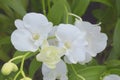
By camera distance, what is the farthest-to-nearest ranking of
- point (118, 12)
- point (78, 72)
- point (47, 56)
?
point (118, 12), point (78, 72), point (47, 56)

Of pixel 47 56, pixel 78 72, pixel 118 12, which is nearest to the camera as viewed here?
pixel 47 56

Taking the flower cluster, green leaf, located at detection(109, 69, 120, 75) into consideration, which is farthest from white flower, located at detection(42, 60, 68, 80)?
green leaf, located at detection(109, 69, 120, 75)

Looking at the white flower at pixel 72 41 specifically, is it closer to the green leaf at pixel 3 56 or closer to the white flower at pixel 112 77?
the white flower at pixel 112 77

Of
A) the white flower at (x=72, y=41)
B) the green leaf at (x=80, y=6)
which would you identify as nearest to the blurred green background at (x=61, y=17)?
the green leaf at (x=80, y=6)

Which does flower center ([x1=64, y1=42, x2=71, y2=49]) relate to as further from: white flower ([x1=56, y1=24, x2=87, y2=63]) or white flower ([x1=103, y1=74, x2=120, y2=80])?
white flower ([x1=103, y1=74, x2=120, y2=80])

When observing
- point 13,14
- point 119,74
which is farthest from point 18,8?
point 119,74

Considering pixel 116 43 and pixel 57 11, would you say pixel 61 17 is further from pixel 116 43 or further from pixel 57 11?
pixel 116 43

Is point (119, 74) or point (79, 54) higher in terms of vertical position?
point (79, 54)

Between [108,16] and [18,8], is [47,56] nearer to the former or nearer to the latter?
[18,8]
